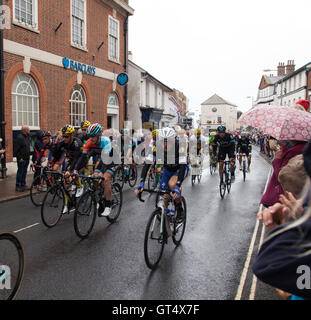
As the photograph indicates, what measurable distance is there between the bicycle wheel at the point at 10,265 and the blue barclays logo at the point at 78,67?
45.3ft

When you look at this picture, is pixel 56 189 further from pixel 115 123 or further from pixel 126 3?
pixel 126 3

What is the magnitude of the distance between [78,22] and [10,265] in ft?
53.7

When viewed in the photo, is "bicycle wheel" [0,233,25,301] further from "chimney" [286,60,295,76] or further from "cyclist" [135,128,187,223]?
"chimney" [286,60,295,76]

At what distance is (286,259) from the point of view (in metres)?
1.27

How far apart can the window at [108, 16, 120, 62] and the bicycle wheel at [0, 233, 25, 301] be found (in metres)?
18.5

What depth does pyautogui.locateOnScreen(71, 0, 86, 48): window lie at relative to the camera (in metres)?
16.7

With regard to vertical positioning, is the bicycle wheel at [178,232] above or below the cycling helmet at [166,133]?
below

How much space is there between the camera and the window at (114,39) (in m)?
20.6

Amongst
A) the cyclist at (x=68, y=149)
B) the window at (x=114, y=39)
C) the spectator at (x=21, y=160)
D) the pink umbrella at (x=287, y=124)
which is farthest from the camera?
the window at (x=114, y=39)

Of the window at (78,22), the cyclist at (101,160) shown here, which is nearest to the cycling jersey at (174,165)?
the cyclist at (101,160)

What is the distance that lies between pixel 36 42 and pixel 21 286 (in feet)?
41.4

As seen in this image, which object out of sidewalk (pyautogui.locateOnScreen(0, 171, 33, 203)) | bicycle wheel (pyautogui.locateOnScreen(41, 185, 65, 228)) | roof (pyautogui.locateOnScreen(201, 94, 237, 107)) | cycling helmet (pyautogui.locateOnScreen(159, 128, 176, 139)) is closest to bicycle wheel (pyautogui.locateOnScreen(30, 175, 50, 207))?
sidewalk (pyautogui.locateOnScreen(0, 171, 33, 203))

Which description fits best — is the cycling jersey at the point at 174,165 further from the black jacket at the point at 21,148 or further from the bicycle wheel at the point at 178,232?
the black jacket at the point at 21,148
